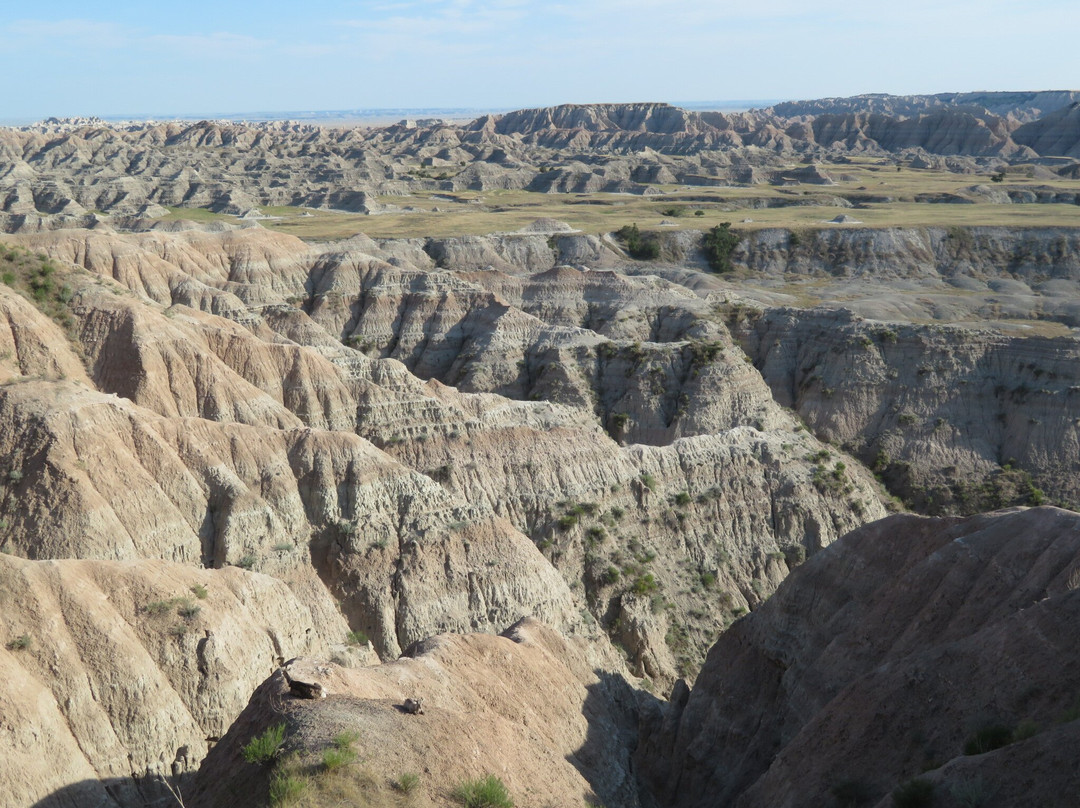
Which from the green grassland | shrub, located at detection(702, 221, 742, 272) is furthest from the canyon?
the green grassland

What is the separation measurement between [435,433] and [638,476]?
33.7ft

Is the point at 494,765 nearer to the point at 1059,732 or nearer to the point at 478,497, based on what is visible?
the point at 1059,732

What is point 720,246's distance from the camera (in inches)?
4122

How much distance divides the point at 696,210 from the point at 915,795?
13060cm

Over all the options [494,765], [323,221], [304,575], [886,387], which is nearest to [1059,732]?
[494,765]

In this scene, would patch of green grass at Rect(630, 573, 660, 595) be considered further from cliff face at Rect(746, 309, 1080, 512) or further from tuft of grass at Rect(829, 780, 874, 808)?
cliff face at Rect(746, 309, 1080, 512)

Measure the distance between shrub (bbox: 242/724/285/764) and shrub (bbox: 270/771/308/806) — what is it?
101cm

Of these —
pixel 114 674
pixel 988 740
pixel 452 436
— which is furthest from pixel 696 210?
pixel 988 740

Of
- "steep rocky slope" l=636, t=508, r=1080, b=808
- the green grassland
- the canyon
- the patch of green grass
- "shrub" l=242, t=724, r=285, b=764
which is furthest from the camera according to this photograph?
the green grassland

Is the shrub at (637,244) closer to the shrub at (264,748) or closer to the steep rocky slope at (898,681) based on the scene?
the steep rocky slope at (898,681)

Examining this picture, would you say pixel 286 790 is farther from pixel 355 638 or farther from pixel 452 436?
pixel 452 436

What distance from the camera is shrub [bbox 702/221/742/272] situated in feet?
341

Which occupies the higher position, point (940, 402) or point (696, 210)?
point (696, 210)

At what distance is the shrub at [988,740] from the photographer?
752 inches
